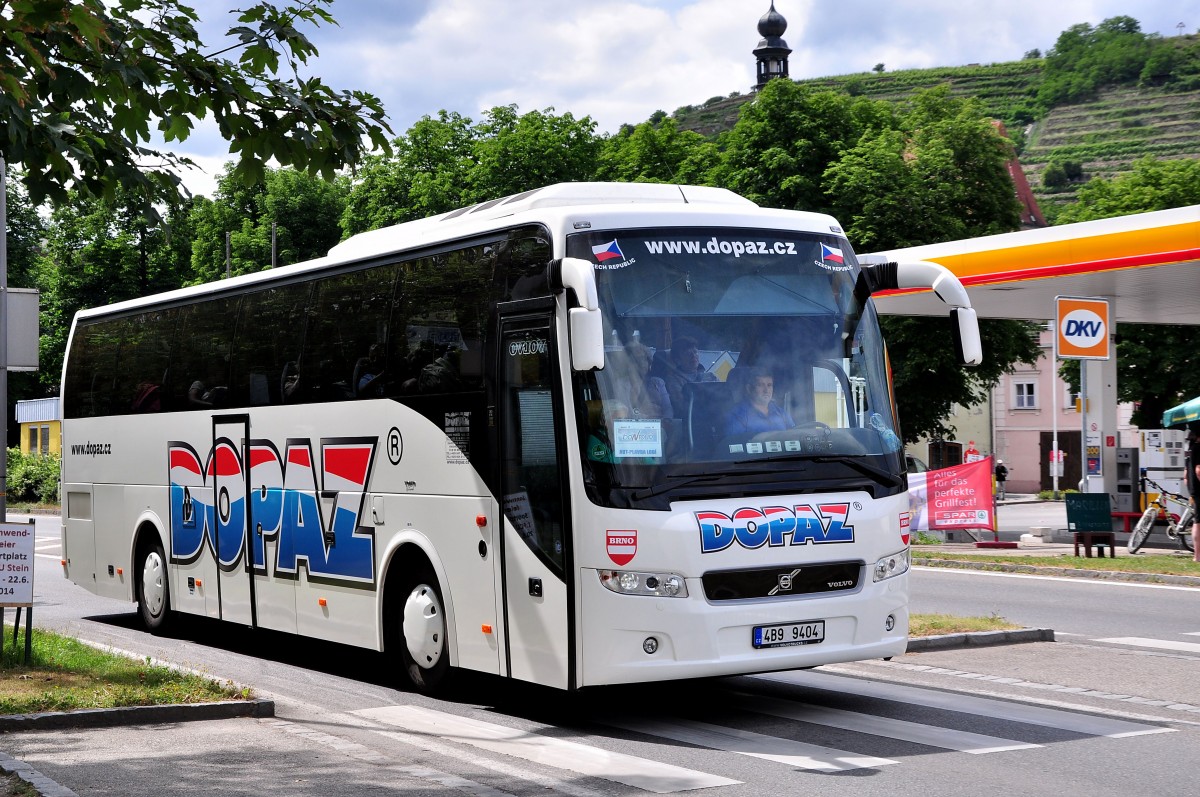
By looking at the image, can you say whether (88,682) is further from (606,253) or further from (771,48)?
(771,48)

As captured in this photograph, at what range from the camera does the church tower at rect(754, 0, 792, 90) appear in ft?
442

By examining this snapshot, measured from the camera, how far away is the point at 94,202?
1070 centimetres

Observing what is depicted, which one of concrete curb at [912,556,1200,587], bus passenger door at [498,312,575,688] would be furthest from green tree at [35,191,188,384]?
bus passenger door at [498,312,575,688]

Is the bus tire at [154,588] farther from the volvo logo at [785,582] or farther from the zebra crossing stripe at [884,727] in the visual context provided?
the volvo logo at [785,582]

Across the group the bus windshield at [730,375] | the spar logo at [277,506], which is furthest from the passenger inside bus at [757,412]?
the spar logo at [277,506]

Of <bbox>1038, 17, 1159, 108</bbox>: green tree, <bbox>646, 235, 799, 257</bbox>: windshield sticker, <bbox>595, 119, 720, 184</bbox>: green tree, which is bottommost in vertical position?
<bbox>646, 235, 799, 257</bbox>: windshield sticker

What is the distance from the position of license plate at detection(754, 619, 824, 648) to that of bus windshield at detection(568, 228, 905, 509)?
83cm

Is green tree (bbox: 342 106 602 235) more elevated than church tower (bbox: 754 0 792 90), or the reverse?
church tower (bbox: 754 0 792 90)

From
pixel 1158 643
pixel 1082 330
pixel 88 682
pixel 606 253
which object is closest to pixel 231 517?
pixel 88 682

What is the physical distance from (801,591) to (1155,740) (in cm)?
219

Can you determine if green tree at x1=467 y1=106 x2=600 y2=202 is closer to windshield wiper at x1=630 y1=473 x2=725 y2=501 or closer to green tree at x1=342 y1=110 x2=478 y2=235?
green tree at x1=342 y1=110 x2=478 y2=235

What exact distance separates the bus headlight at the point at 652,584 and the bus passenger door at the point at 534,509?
40 centimetres

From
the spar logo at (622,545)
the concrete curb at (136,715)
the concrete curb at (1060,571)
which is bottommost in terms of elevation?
the concrete curb at (1060,571)

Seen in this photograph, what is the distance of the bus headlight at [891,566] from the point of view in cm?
985
